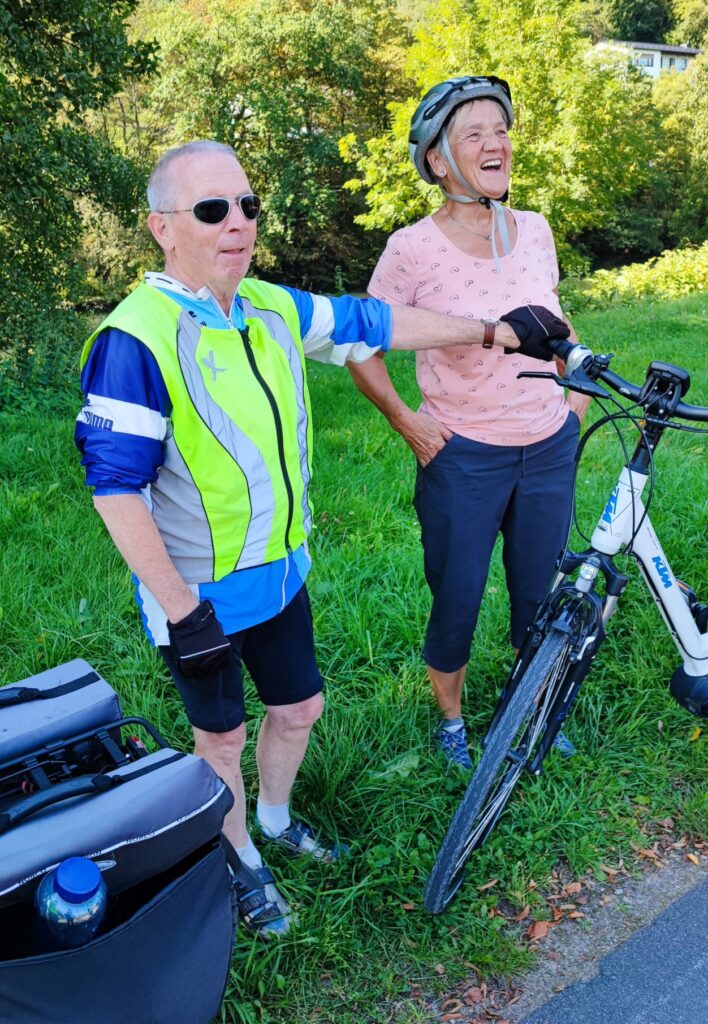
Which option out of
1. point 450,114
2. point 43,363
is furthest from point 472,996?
point 43,363

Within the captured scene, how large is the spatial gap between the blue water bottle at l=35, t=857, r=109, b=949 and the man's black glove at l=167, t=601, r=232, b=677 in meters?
0.59

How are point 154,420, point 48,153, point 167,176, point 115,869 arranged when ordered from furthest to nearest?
point 48,153, point 167,176, point 154,420, point 115,869

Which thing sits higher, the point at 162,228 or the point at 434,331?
the point at 162,228

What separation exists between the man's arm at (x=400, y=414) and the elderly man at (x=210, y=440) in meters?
0.33

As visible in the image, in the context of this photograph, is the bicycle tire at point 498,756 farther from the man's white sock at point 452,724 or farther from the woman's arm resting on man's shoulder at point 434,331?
the woman's arm resting on man's shoulder at point 434,331

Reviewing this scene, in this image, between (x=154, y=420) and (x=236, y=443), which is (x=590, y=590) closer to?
(x=236, y=443)

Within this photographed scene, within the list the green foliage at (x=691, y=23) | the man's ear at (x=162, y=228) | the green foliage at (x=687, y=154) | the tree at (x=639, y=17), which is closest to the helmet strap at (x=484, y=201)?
the man's ear at (x=162, y=228)

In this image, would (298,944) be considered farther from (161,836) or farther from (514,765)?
(161,836)

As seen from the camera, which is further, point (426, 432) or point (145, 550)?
point (426, 432)

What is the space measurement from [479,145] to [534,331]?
60 cm

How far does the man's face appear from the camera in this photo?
1880 mm

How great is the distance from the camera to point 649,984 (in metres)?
2.26

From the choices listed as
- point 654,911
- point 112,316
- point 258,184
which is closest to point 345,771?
point 654,911

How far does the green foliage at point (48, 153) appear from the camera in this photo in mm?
6777
